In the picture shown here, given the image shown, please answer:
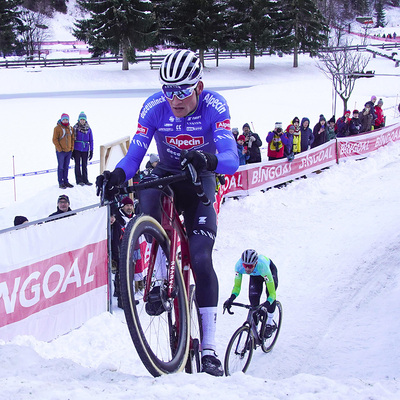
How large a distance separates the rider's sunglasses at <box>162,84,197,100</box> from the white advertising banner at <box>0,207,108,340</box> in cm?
281

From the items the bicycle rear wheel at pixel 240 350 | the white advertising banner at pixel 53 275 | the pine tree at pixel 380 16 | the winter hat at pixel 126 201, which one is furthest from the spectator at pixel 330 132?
the pine tree at pixel 380 16

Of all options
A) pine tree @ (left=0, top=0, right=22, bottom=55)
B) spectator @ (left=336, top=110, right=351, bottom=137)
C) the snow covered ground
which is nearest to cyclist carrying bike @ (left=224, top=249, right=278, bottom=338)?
the snow covered ground

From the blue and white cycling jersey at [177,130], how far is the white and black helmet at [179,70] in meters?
0.35

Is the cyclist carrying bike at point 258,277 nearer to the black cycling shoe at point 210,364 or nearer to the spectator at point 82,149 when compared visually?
the black cycling shoe at point 210,364

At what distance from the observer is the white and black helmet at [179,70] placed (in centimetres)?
413

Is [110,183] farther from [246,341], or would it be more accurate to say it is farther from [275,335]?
[275,335]

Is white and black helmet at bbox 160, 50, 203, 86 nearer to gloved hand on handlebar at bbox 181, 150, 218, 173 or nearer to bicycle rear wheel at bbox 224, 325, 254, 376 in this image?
gloved hand on handlebar at bbox 181, 150, 218, 173

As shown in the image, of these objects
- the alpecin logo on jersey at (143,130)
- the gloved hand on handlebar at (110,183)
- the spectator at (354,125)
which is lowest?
the spectator at (354,125)

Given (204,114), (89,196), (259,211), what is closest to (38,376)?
(204,114)

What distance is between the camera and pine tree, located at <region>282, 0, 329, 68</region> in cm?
5141

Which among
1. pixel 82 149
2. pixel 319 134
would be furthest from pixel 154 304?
pixel 319 134

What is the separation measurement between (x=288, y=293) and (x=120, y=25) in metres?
40.0

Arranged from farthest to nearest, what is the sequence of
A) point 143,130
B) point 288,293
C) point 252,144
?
point 252,144
point 288,293
point 143,130

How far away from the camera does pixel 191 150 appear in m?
3.98
